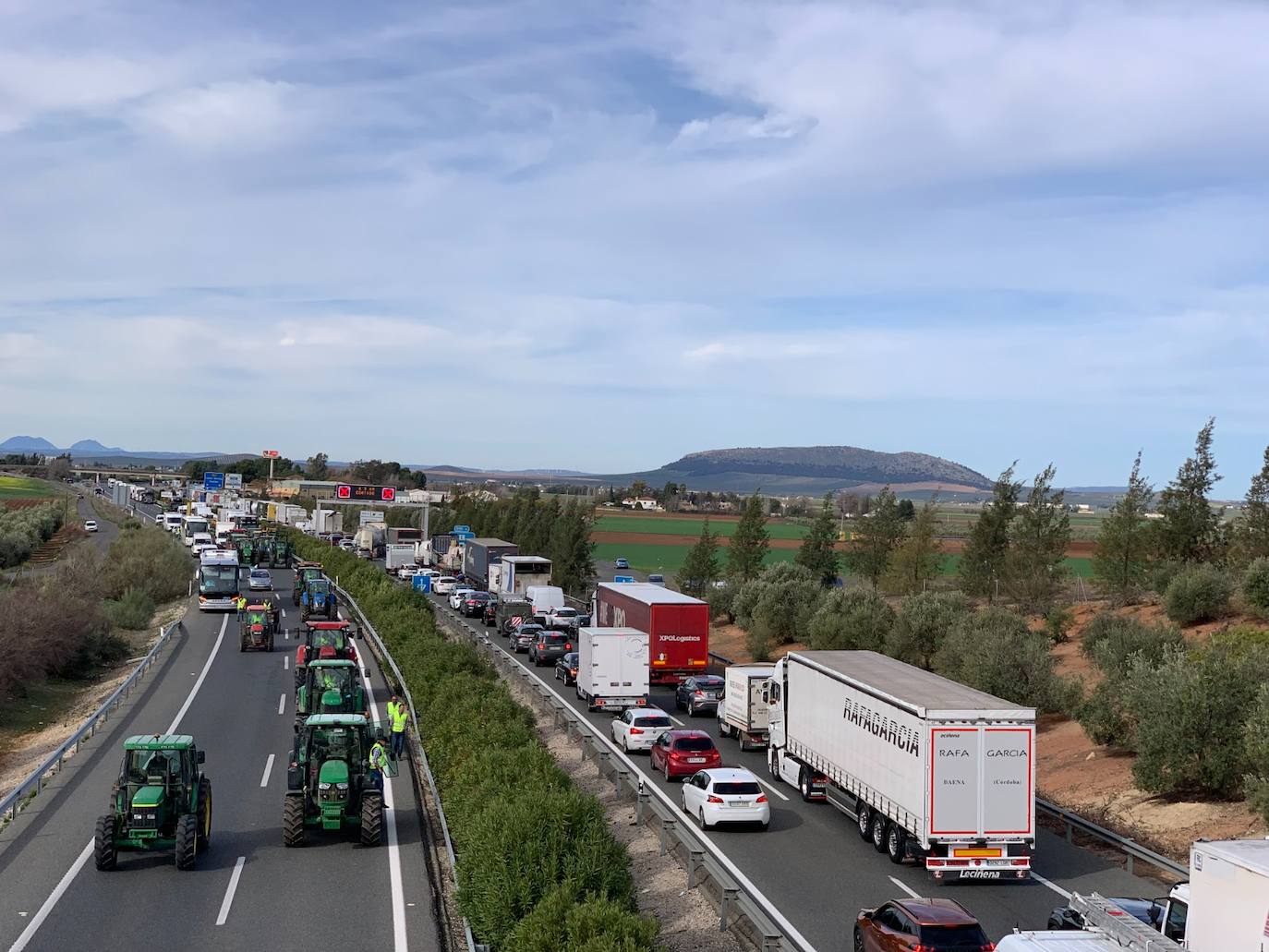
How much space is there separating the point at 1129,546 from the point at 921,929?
44.6 metres

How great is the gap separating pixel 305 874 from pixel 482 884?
4899mm

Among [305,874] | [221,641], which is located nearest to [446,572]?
[221,641]

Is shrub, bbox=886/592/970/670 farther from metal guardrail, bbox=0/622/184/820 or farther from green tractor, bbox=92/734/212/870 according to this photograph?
green tractor, bbox=92/734/212/870

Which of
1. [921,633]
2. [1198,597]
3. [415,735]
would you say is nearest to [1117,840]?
[415,735]

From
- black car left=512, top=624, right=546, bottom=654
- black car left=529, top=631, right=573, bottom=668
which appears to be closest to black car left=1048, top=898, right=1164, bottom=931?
black car left=529, top=631, right=573, bottom=668

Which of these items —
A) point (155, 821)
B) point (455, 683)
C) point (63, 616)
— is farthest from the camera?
point (63, 616)

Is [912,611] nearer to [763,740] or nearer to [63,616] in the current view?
[763,740]

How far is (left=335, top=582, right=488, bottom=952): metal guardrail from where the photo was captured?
51.6ft

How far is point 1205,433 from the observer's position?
52906 millimetres

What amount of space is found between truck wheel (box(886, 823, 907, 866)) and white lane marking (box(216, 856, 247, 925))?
1070 cm

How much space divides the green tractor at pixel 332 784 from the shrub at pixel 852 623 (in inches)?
1049

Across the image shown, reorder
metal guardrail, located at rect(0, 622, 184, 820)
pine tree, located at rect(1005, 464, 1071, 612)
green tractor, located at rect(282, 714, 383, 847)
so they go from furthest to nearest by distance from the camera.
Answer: pine tree, located at rect(1005, 464, 1071, 612), metal guardrail, located at rect(0, 622, 184, 820), green tractor, located at rect(282, 714, 383, 847)

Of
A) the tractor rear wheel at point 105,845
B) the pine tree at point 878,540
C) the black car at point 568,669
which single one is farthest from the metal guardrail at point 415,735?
the pine tree at point 878,540

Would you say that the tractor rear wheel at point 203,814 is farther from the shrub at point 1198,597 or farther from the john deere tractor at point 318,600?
the john deere tractor at point 318,600
